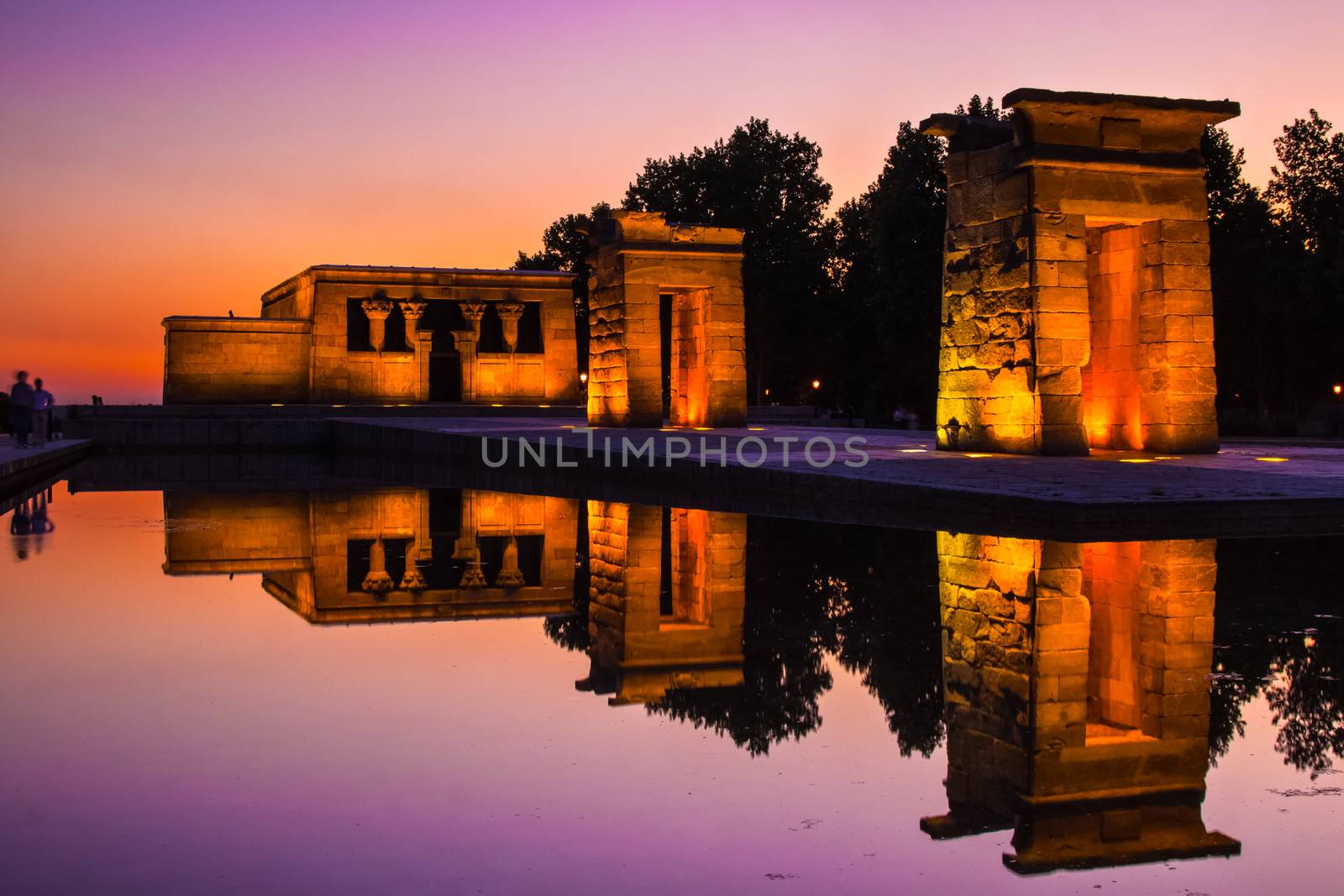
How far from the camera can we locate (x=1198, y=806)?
3900 mm

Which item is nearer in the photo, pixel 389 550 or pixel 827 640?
pixel 827 640

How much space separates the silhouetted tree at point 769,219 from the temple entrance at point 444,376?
13.4 metres

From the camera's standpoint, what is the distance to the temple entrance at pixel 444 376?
4744 centimetres

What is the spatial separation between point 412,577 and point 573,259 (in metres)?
57.8

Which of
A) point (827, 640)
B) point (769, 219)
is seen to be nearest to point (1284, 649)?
point (827, 640)

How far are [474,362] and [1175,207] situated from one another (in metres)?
31.8

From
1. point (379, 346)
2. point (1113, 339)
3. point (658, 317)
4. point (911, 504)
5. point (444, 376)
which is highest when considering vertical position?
point (379, 346)

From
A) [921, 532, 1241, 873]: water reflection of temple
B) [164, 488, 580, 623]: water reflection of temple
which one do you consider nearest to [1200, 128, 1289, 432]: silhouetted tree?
[164, 488, 580, 623]: water reflection of temple

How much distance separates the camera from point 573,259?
66.4 meters

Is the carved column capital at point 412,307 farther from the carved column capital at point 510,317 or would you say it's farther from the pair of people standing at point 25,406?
the pair of people standing at point 25,406

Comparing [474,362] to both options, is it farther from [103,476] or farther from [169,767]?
[169,767]

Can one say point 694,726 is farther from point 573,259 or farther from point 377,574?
point 573,259

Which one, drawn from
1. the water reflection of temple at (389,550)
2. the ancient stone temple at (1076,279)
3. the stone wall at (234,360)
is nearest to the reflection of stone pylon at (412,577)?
the water reflection of temple at (389,550)

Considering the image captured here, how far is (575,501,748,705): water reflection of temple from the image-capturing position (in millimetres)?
5875
